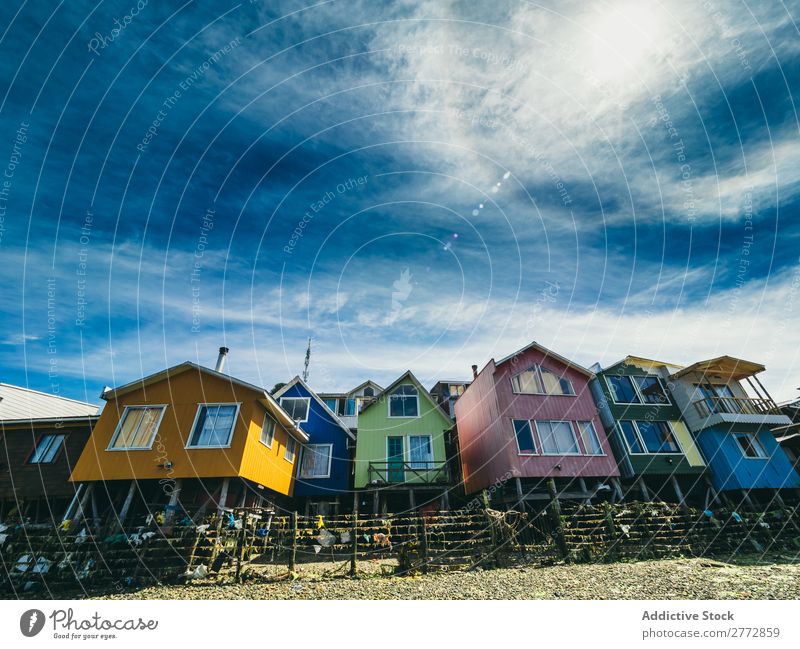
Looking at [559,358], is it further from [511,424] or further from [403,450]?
[403,450]

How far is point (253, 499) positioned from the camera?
1827cm

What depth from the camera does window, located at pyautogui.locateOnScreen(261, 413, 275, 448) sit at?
18344 millimetres

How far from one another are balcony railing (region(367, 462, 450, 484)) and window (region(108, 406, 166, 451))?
1185 cm

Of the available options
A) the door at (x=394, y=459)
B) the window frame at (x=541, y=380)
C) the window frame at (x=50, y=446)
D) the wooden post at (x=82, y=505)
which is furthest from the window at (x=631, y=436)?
the window frame at (x=50, y=446)

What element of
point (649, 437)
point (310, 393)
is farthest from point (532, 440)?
point (310, 393)

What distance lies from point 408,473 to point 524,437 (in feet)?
24.7

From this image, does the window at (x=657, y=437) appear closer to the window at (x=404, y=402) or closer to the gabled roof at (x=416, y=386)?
the gabled roof at (x=416, y=386)

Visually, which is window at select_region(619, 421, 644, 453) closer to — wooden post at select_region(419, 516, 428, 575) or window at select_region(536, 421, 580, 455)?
window at select_region(536, 421, 580, 455)

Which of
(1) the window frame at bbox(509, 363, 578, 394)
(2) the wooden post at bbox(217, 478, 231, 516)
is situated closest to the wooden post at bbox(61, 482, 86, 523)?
(2) the wooden post at bbox(217, 478, 231, 516)

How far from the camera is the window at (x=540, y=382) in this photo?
2183 cm

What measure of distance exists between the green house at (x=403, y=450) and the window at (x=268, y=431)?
19.4 ft

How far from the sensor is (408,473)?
71.7 ft
